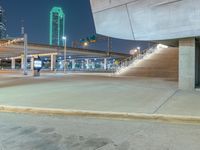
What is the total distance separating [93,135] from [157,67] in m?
23.5

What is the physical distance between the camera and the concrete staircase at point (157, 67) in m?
25.8

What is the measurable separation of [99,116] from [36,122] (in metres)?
1.98

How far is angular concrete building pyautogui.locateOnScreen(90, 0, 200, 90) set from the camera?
41.2ft

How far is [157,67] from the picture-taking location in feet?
90.9

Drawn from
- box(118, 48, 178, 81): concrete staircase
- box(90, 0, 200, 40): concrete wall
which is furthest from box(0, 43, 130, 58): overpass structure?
box(90, 0, 200, 40): concrete wall

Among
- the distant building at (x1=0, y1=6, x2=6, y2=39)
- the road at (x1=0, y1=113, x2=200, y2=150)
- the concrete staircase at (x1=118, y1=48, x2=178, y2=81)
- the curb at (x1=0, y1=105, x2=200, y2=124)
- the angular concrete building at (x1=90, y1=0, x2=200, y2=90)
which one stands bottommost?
the road at (x1=0, y1=113, x2=200, y2=150)

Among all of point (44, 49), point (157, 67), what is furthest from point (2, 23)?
point (157, 67)

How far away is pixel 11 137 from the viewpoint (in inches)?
210

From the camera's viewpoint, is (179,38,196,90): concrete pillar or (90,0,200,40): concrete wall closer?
(90,0,200,40): concrete wall

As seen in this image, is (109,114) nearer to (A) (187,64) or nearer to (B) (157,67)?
(A) (187,64)

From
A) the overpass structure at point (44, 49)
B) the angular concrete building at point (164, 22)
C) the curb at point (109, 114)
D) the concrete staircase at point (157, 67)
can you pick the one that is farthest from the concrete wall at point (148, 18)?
the overpass structure at point (44, 49)

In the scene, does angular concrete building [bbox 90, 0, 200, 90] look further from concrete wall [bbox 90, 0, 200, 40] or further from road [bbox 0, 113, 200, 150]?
road [bbox 0, 113, 200, 150]

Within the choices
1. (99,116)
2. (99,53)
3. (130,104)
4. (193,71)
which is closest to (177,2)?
(193,71)

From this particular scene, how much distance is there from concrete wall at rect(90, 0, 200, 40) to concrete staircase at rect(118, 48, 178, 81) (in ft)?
32.5
